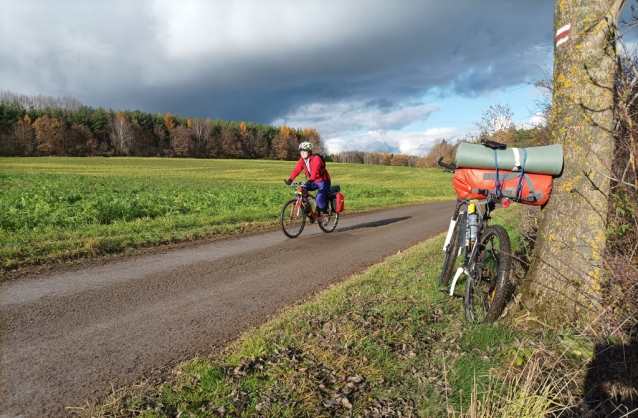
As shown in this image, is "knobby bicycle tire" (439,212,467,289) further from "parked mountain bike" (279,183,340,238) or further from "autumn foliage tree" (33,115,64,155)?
"autumn foliage tree" (33,115,64,155)

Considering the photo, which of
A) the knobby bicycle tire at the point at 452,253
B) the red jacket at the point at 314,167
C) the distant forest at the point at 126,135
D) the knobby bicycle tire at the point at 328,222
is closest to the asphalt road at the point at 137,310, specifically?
the knobby bicycle tire at the point at 452,253

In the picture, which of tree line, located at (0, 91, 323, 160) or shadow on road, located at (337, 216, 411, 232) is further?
tree line, located at (0, 91, 323, 160)

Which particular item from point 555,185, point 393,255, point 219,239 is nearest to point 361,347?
point 555,185

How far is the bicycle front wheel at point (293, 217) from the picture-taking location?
10422mm

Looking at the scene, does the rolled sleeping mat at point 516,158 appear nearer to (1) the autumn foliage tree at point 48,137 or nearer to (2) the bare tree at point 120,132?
(1) the autumn foliage tree at point 48,137

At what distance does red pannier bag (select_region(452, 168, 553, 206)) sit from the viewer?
13.5 ft

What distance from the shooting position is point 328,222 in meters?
11.5

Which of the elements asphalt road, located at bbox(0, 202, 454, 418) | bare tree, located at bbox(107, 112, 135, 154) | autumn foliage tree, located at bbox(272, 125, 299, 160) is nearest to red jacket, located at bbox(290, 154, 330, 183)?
asphalt road, located at bbox(0, 202, 454, 418)

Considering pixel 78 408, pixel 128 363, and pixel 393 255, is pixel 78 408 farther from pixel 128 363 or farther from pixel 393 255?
pixel 393 255

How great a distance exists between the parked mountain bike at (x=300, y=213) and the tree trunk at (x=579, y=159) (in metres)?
6.92

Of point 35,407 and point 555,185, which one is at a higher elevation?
point 555,185

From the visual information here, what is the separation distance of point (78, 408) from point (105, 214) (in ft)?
32.4

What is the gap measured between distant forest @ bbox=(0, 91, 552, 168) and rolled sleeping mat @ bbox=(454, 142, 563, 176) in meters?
67.9

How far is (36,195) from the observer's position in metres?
14.3
